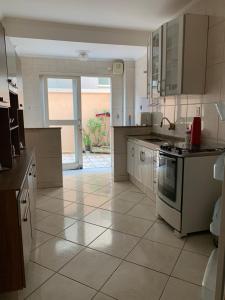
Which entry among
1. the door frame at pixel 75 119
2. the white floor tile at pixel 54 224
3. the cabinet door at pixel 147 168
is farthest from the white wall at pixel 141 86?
the white floor tile at pixel 54 224

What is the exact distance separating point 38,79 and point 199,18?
3329 mm

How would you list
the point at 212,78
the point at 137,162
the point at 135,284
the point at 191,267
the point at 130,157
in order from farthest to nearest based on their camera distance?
the point at 130,157 < the point at 137,162 < the point at 212,78 < the point at 191,267 < the point at 135,284

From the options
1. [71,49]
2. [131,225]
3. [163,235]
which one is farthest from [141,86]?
[163,235]

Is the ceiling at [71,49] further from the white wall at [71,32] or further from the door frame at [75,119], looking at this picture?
the door frame at [75,119]

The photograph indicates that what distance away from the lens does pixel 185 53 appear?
2646 mm

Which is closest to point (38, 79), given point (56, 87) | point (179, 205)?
point (56, 87)

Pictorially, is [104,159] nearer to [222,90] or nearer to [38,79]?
[38,79]

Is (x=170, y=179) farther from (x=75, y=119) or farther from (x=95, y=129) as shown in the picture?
(x=95, y=129)

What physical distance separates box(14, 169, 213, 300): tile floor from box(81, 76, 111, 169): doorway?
4343mm

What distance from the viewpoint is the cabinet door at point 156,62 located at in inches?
122

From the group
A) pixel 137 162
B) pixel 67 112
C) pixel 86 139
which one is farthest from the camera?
pixel 86 139

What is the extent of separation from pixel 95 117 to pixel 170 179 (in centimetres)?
574

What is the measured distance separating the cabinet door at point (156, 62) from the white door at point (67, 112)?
2098 millimetres

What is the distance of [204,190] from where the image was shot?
230cm
